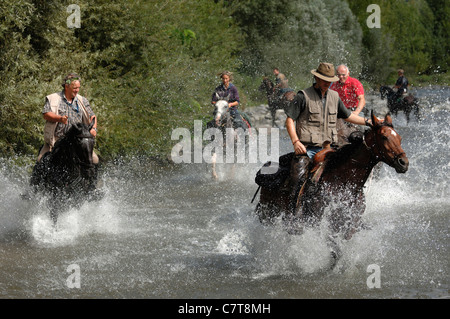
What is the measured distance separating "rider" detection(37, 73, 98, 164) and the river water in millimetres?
1169

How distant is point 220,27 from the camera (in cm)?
3372

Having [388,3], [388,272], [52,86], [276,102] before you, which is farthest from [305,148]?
[388,3]

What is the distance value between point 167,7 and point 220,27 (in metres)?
11.2

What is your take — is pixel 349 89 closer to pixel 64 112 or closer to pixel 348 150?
pixel 348 150

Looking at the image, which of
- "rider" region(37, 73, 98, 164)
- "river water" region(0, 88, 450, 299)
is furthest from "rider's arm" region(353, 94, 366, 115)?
"rider" region(37, 73, 98, 164)

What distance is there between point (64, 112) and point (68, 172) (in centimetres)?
108

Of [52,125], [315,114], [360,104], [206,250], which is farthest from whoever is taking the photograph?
[360,104]

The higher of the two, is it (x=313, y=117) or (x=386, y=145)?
(x=313, y=117)

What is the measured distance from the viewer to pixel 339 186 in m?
8.15

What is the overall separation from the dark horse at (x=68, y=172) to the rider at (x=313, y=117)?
10.5 feet

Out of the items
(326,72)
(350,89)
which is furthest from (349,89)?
(326,72)

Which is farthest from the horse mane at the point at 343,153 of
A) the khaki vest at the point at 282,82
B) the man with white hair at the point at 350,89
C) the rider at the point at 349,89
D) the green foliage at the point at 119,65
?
the khaki vest at the point at 282,82

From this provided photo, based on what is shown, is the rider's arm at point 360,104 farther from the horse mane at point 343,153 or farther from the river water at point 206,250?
the horse mane at point 343,153

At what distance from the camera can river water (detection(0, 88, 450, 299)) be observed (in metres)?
8.03
